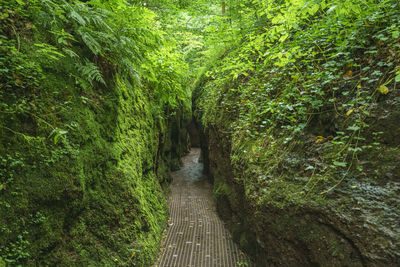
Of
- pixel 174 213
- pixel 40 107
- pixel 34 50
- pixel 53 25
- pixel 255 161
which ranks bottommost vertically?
pixel 174 213

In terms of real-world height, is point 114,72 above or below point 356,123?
above

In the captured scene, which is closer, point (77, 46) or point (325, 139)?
point (325, 139)

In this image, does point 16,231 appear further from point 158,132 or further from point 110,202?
point 158,132

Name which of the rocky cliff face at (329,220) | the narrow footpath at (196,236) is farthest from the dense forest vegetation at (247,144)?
the narrow footpath at (196,236)

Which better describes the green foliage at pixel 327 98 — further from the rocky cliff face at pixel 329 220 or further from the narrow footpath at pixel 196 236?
the narrow footpath at pixel 196 236

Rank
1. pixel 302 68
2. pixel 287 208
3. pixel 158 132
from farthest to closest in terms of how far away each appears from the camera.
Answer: pixel 158 132 < pixel 302 68 < pixel 287 208

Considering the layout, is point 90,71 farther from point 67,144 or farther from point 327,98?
point 327,98

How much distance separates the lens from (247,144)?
170 inches

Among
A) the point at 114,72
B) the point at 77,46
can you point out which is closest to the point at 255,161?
the point at 114,72

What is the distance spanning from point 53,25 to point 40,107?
1.09 meters

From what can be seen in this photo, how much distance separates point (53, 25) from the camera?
2.68m

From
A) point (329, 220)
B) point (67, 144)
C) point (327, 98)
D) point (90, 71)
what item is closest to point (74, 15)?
Result: point (90, 71)

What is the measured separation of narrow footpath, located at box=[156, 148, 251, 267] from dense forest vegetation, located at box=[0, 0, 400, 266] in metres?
0.61

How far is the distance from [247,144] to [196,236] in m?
3.05
